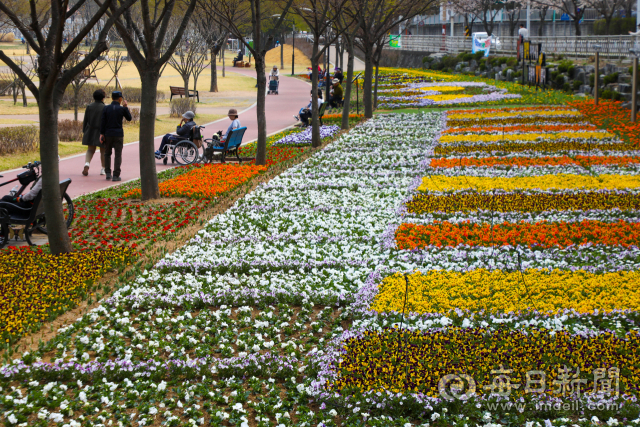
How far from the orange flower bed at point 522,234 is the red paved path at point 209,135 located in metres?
7.52

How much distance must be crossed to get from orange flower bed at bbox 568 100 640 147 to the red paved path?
36.9 ft

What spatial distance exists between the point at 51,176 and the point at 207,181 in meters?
5.63

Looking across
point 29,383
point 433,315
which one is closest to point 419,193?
point 433,315

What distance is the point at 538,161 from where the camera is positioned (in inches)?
613

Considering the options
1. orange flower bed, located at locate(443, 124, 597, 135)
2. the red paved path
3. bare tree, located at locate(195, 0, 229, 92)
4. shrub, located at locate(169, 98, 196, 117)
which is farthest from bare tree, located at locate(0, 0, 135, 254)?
bare tree, located at locate(195, 0, 229, 92)

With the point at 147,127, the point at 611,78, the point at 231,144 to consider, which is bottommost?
the point at 231,144

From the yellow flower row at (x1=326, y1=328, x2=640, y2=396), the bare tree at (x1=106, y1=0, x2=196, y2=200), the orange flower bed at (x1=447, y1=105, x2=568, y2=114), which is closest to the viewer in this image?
the yellow flower row at (x1=326, y1=328, x2=640, y2=396)

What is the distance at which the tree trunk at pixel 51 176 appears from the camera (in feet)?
28.0

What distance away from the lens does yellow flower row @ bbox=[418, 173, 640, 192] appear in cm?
1273

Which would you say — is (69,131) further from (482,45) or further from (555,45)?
(482,45)

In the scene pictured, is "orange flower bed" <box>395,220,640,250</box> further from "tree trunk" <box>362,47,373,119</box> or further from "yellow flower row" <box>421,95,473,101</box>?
"yellow flower row" <box>421,95,473,101</box>

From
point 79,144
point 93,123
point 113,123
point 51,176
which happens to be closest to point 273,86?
point 79,144

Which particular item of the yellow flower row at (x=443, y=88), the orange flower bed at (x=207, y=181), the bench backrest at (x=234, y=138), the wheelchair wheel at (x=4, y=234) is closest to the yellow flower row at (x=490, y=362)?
the wheelchair wheel at (x=4, y=234)

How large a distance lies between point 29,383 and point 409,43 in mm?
76381
